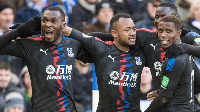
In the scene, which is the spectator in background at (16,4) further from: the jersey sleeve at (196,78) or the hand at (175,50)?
the hand at (175,50)

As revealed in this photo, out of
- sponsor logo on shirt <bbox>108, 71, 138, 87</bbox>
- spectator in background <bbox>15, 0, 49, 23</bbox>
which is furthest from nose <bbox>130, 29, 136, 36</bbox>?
spectator in background <bbox>15, 0, 49, 23</bbox>

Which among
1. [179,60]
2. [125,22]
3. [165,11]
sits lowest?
[179,60]

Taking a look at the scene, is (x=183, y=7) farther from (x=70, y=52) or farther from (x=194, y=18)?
(x=70, y=52)

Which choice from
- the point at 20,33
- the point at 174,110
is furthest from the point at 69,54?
the point at 174,110

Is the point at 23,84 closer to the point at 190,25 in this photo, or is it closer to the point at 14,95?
the point at 14,95

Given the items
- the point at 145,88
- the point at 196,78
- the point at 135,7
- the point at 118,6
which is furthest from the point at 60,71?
the point at 135,7

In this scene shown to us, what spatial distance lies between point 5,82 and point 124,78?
3350mm

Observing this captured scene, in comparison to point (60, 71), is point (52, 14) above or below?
above

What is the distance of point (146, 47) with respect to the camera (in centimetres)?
896

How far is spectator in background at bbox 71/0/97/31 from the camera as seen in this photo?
→ 1307cm

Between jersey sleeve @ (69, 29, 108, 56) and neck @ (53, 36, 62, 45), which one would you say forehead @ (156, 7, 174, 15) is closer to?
jersey sleeve @ (69, 29, 108, 56)

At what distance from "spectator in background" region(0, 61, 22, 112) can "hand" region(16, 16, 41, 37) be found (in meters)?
2.78

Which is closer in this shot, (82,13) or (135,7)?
(82,13)

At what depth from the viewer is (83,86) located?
12.1 m
